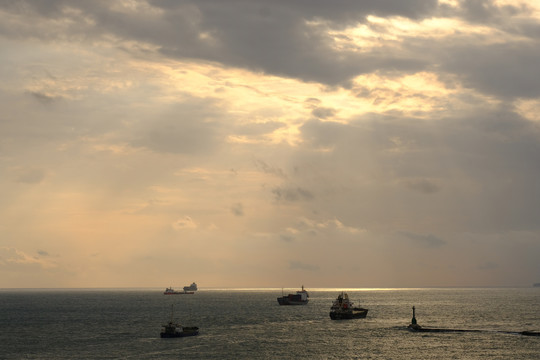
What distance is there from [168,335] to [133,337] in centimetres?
972

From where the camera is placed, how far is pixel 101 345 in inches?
4951

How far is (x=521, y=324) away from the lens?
557ft

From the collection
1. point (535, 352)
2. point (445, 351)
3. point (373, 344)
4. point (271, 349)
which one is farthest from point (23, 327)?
A: point (535, 352)

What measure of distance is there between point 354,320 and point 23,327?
10241cm

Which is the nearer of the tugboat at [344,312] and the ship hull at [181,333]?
the ship hull at [181,333]

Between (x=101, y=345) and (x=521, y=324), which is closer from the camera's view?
(x=101, y=345)

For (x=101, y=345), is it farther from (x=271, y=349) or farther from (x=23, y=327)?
(x=23, y=327)

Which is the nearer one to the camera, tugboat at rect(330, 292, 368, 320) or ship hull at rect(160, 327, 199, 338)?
ship hull at rect(160, 327, 199, 338)

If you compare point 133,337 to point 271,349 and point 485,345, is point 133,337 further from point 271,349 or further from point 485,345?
point 485,345

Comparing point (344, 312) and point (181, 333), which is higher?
point (344, 312)

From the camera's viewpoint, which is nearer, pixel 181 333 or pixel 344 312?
pixel 181 333

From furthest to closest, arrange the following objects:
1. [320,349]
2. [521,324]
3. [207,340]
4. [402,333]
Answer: [521,324] → [402,333] → [207,340] → [320,349]

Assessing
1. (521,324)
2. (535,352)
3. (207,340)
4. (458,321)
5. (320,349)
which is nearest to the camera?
(535,352)

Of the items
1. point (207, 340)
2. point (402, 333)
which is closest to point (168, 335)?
point (207, 340)
